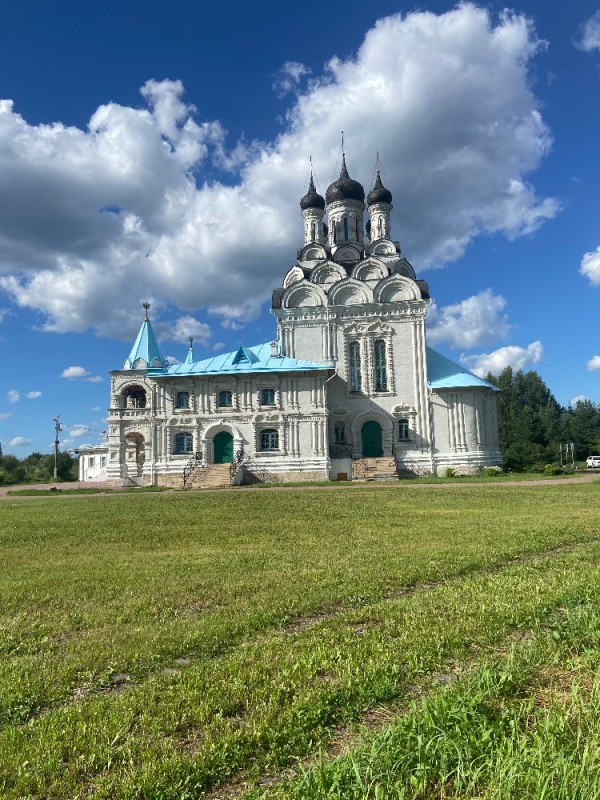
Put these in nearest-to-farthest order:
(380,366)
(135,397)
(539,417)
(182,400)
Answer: (182,400) < (380,366) < (135,397) < (539,417)

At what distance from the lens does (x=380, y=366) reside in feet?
112

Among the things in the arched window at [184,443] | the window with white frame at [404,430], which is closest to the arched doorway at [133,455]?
the arched window at [184,443]

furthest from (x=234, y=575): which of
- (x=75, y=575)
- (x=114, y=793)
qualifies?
(x=114, y=793)

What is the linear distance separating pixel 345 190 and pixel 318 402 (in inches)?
663

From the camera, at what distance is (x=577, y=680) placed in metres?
3.46

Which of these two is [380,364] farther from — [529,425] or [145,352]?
[529,425]

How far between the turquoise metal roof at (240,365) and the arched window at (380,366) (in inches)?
116

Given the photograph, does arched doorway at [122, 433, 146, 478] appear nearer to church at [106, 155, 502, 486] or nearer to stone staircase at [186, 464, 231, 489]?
church at [106, 155, 502, 486]

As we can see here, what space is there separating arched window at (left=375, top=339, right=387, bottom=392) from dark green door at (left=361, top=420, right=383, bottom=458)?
227cm

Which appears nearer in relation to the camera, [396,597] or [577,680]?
[577,680]

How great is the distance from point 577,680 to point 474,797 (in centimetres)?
147

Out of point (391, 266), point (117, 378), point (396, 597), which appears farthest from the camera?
point (391, 266)

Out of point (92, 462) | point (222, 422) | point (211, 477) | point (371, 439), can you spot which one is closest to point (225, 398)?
point (222, 422)

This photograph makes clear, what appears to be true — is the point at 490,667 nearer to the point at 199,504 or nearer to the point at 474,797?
the point at 474,797
